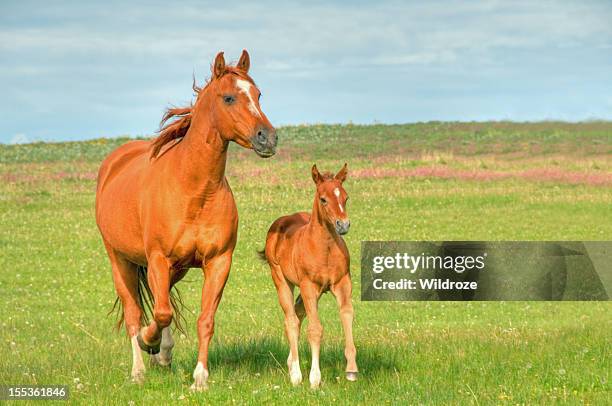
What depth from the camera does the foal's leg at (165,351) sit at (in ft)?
40.2

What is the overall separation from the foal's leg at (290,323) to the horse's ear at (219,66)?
279cm

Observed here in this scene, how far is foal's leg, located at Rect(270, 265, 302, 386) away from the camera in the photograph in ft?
36.3

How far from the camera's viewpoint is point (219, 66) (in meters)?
10.5

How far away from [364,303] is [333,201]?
12.2 metres

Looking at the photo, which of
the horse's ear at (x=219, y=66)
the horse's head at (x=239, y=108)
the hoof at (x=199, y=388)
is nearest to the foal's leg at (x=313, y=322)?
the hoof at (x=199, y=388)

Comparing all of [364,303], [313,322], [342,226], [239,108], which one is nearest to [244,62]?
[239,108]

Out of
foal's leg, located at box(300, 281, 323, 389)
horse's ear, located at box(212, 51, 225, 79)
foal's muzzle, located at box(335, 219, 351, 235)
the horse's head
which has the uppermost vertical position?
horse's ear, located at box(212, 51, 225, 79)

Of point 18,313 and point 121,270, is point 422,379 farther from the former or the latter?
point 18,313

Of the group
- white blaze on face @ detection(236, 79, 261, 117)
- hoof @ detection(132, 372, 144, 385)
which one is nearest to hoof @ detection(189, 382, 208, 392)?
hoof @ detection(132, 372, 144, 385)

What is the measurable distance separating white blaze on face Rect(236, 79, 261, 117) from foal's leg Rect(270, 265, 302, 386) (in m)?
2.60

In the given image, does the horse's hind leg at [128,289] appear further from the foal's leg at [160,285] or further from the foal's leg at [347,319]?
the foal's leg at [347,319]

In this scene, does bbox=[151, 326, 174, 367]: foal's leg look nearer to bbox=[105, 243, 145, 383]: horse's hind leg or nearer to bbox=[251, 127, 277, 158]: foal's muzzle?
bbox=[105, 243, 145, 383]: horse's hind leg

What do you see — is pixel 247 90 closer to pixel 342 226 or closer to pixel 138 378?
pixel 342 226

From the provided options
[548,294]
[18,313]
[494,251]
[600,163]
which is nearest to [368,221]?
[494,251]
